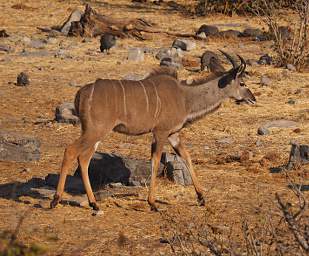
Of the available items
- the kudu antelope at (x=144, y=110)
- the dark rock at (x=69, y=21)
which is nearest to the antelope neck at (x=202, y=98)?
the kudu antelope at (x=144, y=110)

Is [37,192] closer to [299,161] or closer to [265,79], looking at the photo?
[299,161]

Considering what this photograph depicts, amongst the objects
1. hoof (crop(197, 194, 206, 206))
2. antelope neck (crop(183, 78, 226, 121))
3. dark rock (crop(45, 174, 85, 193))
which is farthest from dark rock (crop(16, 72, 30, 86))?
hoof (crop(197, 194, 206, 206))

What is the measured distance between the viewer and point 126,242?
702cm

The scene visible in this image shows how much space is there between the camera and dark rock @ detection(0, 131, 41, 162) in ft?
32.0

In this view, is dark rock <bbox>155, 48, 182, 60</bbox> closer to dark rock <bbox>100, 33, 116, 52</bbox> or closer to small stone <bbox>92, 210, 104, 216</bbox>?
dark rock <bbox>100, 33, 116, 52</bbox>

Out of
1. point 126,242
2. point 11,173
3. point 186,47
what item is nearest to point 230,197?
point 126,242

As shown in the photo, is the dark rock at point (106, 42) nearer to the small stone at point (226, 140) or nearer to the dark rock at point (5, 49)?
the dark rock at point (5, 49)

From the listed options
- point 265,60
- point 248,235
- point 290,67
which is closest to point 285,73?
point 290,67

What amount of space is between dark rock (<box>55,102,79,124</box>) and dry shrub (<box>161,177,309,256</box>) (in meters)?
4.24

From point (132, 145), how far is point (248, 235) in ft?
13.9

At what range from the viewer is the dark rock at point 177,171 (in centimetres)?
890

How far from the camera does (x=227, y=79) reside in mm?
9062

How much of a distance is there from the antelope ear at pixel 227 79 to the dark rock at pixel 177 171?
2.86ft

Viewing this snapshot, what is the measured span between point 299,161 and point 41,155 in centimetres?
292
